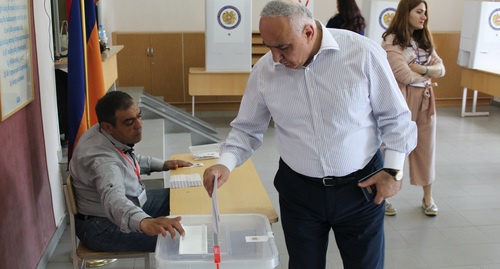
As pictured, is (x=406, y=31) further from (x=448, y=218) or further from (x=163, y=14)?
(x=163, y=14)

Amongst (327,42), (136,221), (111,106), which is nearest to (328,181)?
(327,42)

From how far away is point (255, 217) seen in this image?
6.15 ft

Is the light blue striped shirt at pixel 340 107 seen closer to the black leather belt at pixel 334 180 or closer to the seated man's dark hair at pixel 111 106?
the black leather belt at pixel 334 180

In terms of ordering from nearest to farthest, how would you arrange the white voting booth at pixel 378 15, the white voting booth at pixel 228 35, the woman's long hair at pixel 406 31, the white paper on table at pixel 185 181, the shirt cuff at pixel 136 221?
the shirt cuff at pixel 136 221, the white paper on table at pixel 185 181, the woman's long hair at pixel 406 31, the white voting booth at pixel 228 35, the white voting booth at pixel 378 15

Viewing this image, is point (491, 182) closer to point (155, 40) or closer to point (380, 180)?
point (380, 180)

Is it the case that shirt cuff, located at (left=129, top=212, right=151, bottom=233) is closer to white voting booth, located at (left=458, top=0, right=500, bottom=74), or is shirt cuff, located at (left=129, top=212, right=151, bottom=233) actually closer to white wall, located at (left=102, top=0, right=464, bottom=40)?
white wall, located at (left=102, top=0, right=464, bottom=40)

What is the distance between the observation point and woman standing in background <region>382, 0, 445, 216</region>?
3.48 m

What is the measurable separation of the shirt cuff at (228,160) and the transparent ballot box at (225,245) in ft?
0.60

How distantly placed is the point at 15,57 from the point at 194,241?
5.04 feet

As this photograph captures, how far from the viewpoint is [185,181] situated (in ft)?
8.27

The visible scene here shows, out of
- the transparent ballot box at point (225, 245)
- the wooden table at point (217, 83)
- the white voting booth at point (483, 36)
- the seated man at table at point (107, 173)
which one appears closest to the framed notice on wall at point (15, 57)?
the seated man at table at point (107, 173)

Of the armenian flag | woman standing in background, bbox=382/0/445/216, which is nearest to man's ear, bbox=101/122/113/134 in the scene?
the armenian flag

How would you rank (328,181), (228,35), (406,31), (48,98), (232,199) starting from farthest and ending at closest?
(228,35)
(406,31)
(48,98)
(232,199)
(328,181)

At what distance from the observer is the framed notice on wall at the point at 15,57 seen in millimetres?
2395
